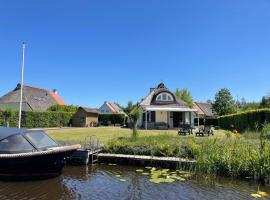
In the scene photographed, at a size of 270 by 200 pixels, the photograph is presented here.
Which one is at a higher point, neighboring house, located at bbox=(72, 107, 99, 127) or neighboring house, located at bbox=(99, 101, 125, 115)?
neighboring house, located at bbox=(99, 101, 125, 115)

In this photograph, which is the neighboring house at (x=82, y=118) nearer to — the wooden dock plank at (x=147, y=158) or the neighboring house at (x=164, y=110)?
the neighboring house at (x=164, y=110)

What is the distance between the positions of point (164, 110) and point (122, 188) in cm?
2923

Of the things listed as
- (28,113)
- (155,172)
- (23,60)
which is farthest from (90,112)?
(155,172)

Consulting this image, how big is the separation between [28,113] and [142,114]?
1469 cm

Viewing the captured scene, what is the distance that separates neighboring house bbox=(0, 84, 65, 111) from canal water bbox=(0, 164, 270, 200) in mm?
41484

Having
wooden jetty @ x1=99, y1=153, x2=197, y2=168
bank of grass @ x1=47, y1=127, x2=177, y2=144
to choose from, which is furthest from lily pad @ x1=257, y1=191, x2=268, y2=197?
bank of grass @ x1=47, y1=127, x2=177, y2=144

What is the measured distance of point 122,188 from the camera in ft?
35.5

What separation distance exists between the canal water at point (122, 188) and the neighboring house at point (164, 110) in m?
27.5

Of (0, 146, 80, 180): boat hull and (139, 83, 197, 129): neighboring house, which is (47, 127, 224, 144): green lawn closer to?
(0, 146, 80, 180): boat hull

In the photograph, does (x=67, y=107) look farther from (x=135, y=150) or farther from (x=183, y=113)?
(x=135, y=150)

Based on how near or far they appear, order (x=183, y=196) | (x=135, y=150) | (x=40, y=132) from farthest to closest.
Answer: (x=135, y=150) → (x=40, y=132) → (x=183, y=196)

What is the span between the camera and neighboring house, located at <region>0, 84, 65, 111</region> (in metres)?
51.6

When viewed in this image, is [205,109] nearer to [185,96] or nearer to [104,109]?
[185,96]

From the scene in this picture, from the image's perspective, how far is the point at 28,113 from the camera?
41688 millimetres
